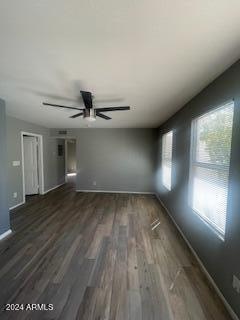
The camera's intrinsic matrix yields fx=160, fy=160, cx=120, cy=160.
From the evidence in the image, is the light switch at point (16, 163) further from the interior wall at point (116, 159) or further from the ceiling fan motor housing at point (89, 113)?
the ceiling fan motor housing at point (89, 113)

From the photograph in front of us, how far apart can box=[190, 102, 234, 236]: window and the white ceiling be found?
1.60 feet

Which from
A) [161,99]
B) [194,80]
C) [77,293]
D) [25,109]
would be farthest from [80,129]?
[77,293]

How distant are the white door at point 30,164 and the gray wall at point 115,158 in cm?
98

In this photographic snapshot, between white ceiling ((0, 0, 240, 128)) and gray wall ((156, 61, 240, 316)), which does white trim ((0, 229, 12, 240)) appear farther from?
gray wall ((156, 61, 240, 316))

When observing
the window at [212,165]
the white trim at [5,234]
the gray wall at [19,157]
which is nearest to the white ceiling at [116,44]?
the window at [212,165]

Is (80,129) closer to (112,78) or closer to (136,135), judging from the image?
(136,135)

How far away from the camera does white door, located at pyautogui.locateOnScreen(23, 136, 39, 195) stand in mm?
5137

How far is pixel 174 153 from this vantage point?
11.1ft

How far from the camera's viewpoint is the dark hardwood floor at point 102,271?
149 cm

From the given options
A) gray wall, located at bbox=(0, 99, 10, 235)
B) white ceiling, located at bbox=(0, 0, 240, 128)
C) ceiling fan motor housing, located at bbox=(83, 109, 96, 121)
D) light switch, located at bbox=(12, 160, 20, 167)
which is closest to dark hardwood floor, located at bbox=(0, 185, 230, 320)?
gray wall, located at bbox=(0, 99, 10, 235)

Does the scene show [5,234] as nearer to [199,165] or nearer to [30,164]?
[30,164]

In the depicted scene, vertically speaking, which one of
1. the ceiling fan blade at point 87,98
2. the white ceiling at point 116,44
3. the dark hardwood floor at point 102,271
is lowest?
the dark hardwood floor at point 102,271

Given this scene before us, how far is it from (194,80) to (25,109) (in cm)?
316

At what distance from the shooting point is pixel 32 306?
4.98ft
